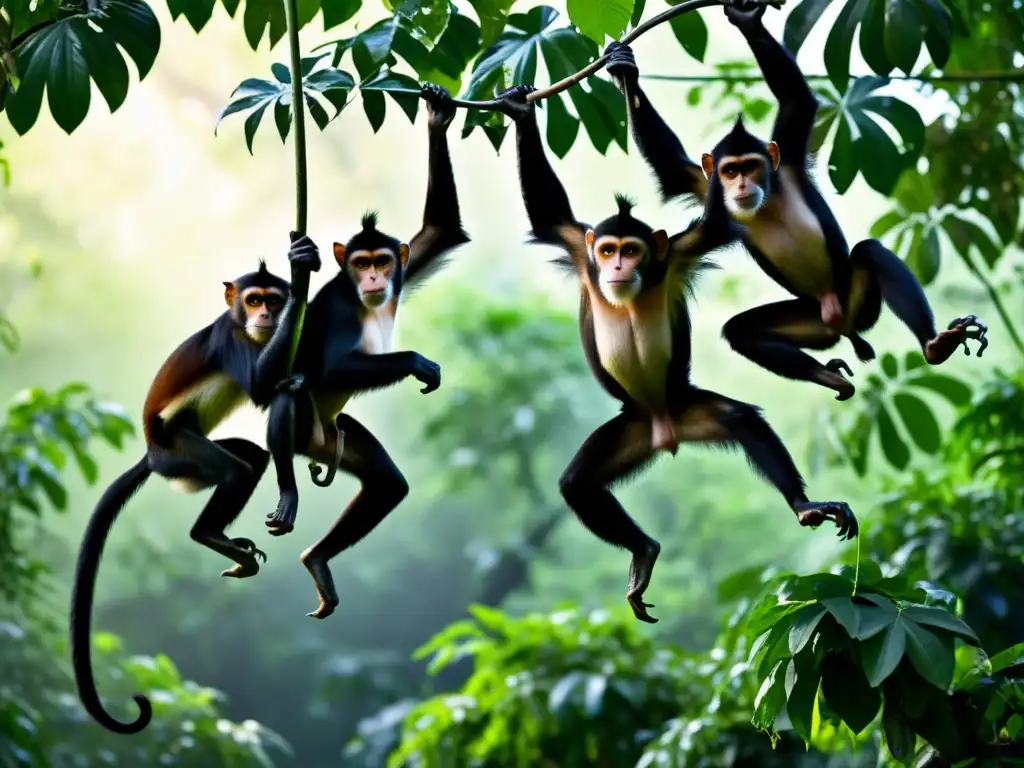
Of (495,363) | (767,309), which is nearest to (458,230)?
(767,309)

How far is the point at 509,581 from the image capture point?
896 cm

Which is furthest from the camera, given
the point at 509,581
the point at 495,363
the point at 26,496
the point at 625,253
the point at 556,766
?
the point at 509,581

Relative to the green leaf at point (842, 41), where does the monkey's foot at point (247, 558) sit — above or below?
below

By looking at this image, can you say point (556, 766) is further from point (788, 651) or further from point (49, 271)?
point (49, 271)

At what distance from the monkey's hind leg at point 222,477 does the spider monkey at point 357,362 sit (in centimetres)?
9

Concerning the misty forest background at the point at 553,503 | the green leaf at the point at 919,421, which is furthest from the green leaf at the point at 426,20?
the green leaf at the point at 919,421

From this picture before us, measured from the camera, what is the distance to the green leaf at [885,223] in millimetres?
3086

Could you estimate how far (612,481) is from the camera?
1909 mm

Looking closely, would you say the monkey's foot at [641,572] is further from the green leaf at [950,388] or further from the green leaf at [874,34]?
the green leaf at [950,388]

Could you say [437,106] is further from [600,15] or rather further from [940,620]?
[940,620]

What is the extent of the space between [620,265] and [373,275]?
0.37 meters

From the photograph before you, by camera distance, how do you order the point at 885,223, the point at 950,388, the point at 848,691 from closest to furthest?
1. the point at 848,691
2. the point at 885,223
3. the point at 950,388

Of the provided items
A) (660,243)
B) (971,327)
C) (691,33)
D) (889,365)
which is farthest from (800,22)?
(889,365)

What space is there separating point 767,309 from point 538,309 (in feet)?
22.6
